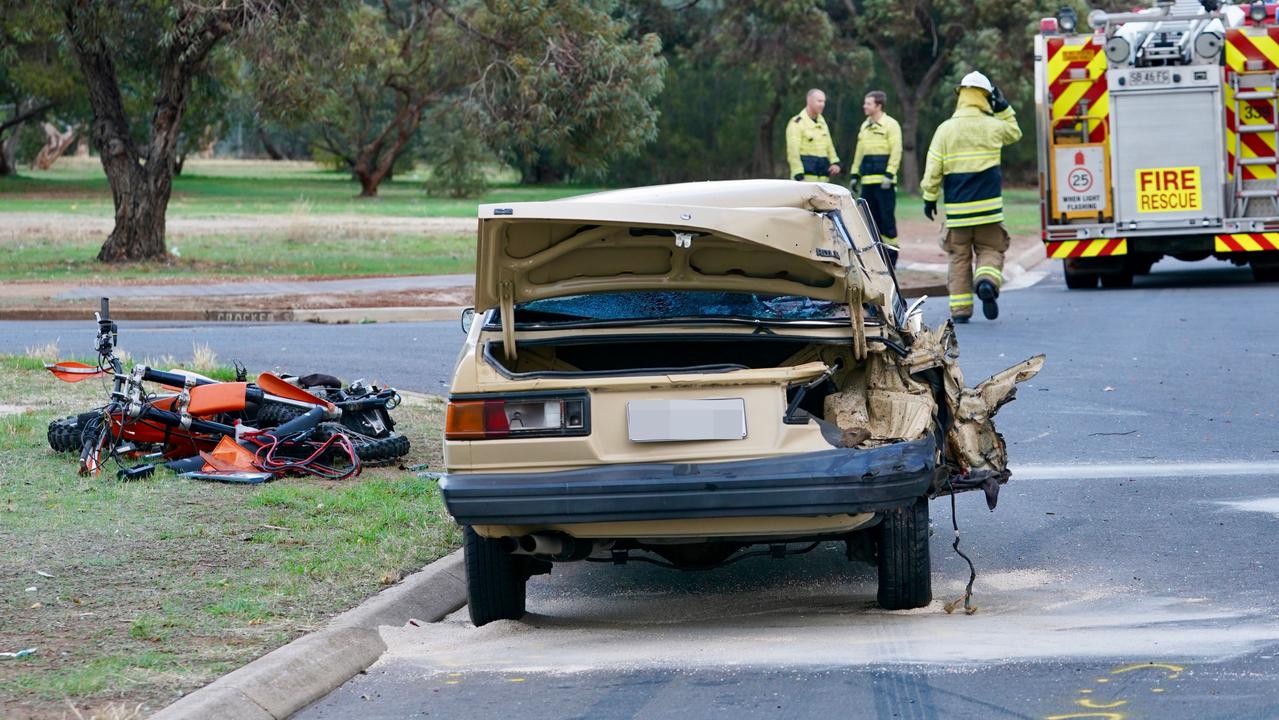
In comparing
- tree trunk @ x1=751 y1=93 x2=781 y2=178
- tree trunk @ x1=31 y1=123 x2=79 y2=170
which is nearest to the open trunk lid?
tree trunk @ x1=751 y1=93 x2=781 y2=178

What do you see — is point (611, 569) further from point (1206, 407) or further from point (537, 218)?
point (1206, 407)

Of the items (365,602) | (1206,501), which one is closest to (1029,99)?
(1206,501)

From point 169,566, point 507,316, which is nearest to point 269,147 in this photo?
point 169,566

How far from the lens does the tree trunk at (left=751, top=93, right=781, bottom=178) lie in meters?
48.7

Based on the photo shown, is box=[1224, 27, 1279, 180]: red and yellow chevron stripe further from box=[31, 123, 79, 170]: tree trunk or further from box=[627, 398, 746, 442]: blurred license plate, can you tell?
box=[31, 123, 79, 170]: tree trunk

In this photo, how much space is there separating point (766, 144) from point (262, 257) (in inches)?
1032

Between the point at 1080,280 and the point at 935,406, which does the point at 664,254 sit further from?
the point at 1080,280

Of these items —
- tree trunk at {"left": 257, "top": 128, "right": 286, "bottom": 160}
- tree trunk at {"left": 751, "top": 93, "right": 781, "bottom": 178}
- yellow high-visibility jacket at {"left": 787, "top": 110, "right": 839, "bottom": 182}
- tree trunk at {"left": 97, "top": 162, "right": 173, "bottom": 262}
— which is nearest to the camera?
yellow high-visibility jacket at {"left": 787, "top": 110, "right": 839, "bottom": 182}

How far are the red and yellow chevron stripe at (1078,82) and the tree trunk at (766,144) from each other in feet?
99.8

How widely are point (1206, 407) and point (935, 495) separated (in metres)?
4.90

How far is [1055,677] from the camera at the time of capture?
4.94 meters

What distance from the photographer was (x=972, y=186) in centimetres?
1490

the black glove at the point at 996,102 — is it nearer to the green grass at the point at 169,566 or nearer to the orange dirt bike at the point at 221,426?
the green grass at the point at 169,566

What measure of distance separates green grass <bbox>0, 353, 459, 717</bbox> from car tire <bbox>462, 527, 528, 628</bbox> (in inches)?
17.6
